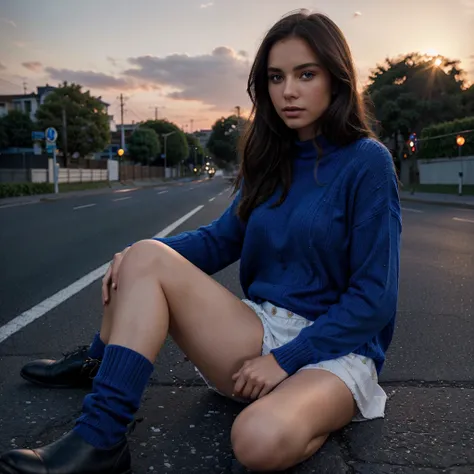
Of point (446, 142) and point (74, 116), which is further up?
point (74, 116)

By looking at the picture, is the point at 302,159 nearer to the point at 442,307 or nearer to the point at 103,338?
the point at 103,338

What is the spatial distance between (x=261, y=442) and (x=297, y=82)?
129 cm

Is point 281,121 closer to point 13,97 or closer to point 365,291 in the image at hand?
point 365,291

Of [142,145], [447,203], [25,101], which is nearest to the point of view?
[447,203]

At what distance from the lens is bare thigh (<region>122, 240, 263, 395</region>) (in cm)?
209

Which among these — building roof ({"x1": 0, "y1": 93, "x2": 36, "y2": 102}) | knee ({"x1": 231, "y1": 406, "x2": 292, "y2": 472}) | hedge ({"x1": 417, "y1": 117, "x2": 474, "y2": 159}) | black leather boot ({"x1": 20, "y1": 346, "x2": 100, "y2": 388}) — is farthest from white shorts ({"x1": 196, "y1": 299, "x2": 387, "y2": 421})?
building roof ({"x1": 0, "y1": 93, "x2": 36, "y2": 102})

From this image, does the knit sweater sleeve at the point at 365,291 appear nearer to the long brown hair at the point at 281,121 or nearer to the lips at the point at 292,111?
the long brown hair at the point at 281,121

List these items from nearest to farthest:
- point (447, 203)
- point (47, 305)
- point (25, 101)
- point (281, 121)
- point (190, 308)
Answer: point (190, 308) → point (281, 121) → point (47, 305) → point (447, 203) → point (25, 101)

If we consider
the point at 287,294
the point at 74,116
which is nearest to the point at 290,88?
the point at 287,294

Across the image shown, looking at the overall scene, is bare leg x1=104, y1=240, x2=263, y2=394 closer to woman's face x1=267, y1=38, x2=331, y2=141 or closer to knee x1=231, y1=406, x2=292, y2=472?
knee x1=231, y1=406, x2=292, y2=472

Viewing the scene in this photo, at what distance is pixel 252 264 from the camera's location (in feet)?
7.88

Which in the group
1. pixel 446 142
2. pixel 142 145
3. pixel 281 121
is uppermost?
pixel 142 145

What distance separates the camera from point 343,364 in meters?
2.00

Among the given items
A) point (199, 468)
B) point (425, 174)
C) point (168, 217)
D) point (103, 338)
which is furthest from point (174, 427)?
point (425, 174)
